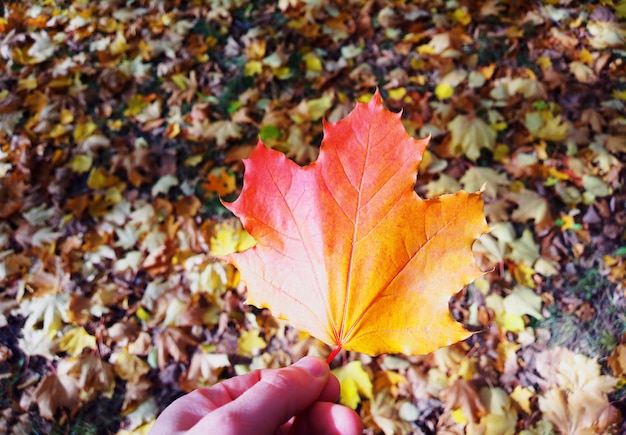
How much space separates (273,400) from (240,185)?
176 cm

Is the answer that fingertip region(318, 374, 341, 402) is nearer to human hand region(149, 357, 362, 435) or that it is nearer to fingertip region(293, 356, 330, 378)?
human hand region(149, 357, 362, 435)

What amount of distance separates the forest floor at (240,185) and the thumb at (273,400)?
811mm

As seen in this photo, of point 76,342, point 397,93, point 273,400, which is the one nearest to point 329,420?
point 273,400

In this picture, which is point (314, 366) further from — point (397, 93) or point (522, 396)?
point (397, 93)

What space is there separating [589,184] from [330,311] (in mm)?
2097

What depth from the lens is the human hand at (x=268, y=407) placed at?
115 centimetres

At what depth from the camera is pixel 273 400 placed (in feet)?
4.05

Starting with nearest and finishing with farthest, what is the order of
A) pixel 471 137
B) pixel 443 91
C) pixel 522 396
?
pixel 522 396 → pixel 471 137 → pixel 443 91

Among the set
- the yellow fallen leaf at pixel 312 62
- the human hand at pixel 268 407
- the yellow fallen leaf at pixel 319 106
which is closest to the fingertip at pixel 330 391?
the human hand at pixel 268 407

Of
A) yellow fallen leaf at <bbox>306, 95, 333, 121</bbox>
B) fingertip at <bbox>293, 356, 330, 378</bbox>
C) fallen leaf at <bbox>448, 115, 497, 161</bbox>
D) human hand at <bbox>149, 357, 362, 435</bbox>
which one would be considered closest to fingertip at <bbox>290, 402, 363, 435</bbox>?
human hand at <bbox>149, 357, 362, 435</bbox>

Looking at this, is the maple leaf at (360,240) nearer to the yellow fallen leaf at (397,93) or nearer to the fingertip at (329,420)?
the fingertip at (329,420)

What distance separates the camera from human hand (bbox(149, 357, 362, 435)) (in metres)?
1.15

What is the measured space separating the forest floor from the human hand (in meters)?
0.70

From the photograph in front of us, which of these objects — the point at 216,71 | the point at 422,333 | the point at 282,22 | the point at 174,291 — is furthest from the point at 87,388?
the point at 282,22
